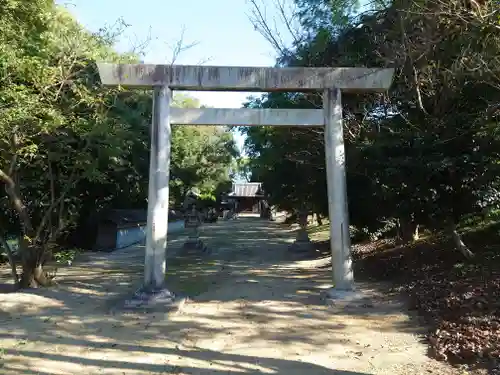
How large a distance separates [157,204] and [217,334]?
304cm

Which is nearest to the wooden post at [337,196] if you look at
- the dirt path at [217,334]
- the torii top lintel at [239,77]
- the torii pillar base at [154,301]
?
the torii top lintel at [239,77]

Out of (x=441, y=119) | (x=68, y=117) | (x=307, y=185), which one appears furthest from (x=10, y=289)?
(x=441, y=119)

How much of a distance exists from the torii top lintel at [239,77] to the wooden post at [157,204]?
400mm

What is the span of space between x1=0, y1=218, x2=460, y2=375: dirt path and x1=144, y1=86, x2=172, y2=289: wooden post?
0.91 meters

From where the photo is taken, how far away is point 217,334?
6.81 metres

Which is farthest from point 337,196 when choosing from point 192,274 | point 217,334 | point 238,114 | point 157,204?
point 192,274

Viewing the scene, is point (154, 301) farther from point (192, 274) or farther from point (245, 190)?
point (245, 190)

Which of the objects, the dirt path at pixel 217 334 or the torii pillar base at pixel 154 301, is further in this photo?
the torii pillar base at pixel 154 301

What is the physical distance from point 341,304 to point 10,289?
25.4ft

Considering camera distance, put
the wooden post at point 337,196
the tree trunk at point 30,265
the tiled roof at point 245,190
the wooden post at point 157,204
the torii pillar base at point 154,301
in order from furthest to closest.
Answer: the tiled roof at point 245,190 → the tree trunk at point 30,265 → the wooden post at point 337,196 → the wooden post at point 157,204 → the torii pillar base at point 154,301

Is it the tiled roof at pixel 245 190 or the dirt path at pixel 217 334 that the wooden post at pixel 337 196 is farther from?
the tiled roof at pixel 245 190

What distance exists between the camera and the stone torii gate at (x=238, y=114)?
29.2ft

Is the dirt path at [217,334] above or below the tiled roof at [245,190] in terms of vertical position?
Result: below

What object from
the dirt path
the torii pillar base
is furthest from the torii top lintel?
the dirt path
